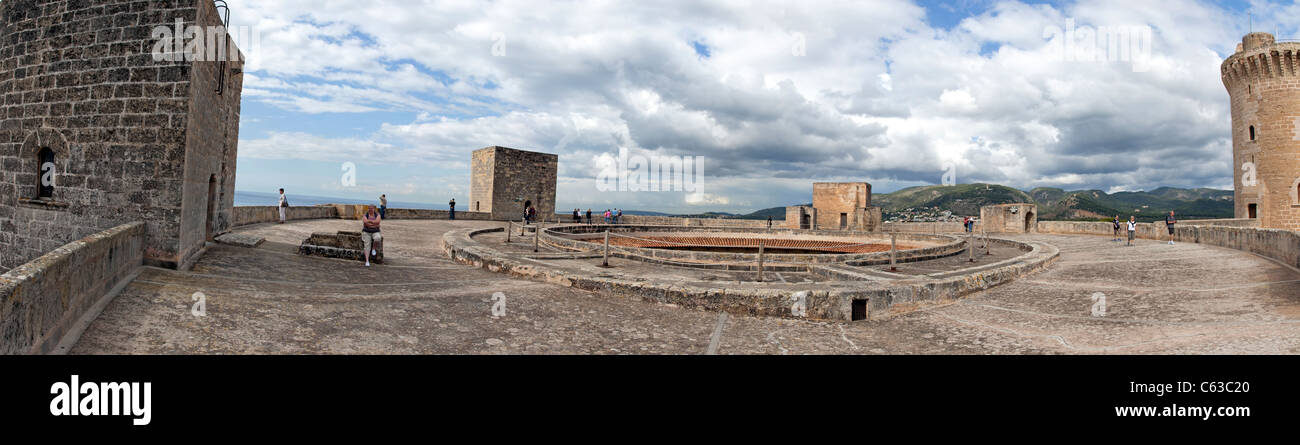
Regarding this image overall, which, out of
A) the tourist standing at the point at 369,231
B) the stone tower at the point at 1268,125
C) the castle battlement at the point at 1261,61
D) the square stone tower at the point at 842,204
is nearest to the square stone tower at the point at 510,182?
the square stone tower at the point at 842,204

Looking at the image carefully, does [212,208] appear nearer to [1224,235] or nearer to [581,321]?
[581,321]

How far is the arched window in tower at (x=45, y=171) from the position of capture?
7598 mm

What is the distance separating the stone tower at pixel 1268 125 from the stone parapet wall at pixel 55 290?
42.2 meters

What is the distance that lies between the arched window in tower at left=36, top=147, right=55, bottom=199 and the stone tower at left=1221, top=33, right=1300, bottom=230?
1734 inches

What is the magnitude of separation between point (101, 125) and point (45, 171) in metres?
1.74

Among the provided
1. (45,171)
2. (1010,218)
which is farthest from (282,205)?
(1010,218)

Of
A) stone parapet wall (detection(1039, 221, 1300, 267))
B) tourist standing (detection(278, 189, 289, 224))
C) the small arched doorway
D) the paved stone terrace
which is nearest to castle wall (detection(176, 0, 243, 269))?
the small arched doorway

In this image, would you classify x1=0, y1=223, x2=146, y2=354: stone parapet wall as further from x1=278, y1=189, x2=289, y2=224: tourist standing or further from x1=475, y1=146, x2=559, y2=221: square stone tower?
x1=475, y1=146, x2=559, y2=221: square stone tower

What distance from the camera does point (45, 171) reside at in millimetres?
7641
